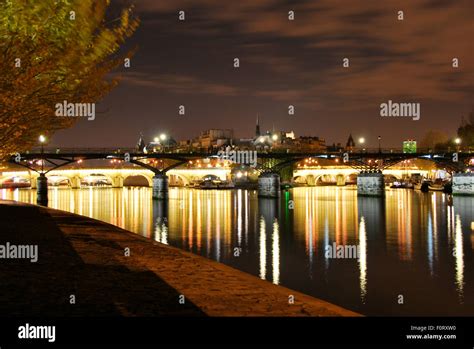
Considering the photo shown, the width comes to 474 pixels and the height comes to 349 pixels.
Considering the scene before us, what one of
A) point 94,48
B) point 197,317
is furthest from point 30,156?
point 197,317

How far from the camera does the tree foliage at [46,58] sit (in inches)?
586

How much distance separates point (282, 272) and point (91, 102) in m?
13.5

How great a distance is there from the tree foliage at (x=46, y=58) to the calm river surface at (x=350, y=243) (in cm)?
1192

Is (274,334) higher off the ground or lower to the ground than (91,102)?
lower

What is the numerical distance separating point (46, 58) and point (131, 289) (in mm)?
7120

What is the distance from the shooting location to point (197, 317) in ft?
36.9

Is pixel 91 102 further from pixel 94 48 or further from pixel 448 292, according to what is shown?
pixel 448 292

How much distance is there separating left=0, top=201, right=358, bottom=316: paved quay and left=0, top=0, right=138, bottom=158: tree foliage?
4544 millimetres

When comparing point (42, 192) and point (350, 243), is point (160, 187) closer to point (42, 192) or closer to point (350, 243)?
point (42, 192)

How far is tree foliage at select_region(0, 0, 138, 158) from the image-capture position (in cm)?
1488

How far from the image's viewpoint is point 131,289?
13945 millimetres

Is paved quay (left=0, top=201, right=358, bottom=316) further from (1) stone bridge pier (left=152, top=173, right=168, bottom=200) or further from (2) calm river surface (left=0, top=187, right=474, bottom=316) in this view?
(1) stone bridge pier (left=152, top=173, right=168, bottom=200)

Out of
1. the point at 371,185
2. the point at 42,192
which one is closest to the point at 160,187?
the point at 42,192

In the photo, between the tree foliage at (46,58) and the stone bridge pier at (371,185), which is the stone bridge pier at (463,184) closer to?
the stone bridge pier at (371,185)
